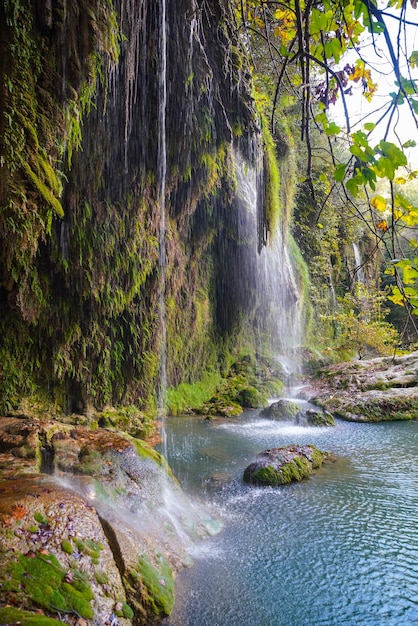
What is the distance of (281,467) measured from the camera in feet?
18.2

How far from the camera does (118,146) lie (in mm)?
5734

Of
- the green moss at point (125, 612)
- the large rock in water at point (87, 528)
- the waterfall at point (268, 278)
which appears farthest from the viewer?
the waterfall at point (268, 278)

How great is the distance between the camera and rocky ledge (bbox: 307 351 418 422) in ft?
33.2

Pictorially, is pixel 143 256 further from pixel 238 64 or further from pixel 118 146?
pixel 238 64

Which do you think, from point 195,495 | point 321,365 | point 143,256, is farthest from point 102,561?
point 321,365

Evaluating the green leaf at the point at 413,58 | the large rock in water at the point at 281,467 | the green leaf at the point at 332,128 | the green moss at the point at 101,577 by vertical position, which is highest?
the green leaf at the point at 413,58

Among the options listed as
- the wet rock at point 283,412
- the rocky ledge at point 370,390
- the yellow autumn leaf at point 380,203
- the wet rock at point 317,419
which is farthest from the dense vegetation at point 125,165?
the rocky ledge at point 370,390

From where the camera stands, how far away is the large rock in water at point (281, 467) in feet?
17.7

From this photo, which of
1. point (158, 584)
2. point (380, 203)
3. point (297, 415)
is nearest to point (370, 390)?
point (297, 415)

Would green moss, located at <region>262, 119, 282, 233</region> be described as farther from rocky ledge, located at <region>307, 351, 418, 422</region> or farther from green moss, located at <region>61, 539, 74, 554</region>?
green moss, located at <region>61, 539, 74, 554</region>

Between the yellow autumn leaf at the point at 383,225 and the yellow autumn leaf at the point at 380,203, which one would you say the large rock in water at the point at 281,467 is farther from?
the yellow autumn leaf at the point at 380,203

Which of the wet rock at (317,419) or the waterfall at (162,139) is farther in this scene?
the wet rock at (317,419)

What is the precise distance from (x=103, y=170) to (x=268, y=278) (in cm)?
825

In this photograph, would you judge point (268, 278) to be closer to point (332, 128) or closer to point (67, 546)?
point (67, 546)
